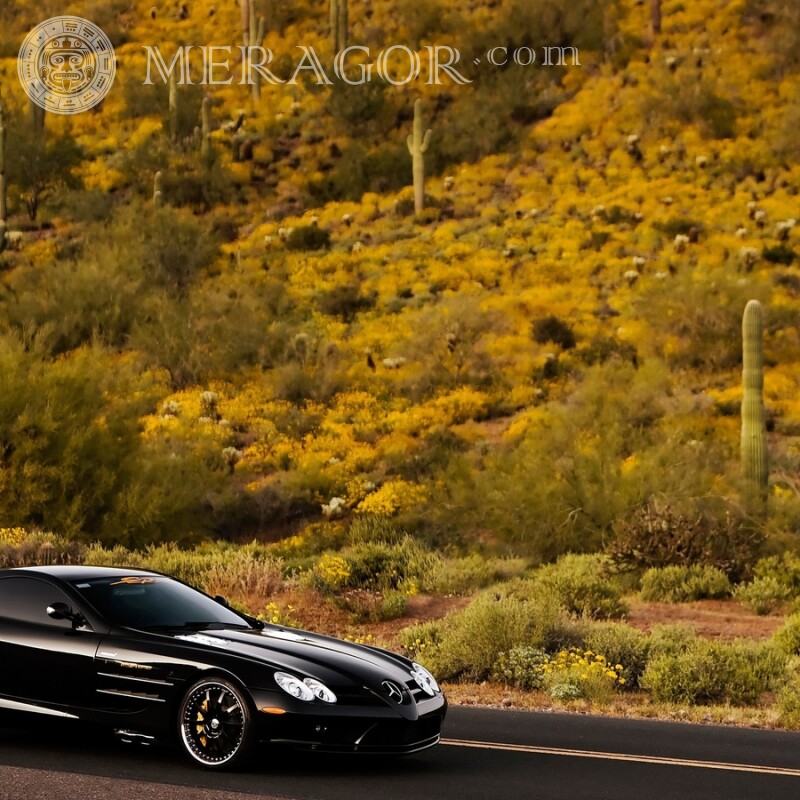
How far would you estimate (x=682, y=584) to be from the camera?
67.9 ft

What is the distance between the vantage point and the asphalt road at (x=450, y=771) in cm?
830

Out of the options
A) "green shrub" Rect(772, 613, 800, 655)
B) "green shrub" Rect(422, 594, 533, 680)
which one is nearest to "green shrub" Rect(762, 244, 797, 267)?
"green shrub" Rect(772, 613, 800, 655)

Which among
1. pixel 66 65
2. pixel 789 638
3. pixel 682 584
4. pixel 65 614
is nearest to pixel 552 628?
pixel 789 638

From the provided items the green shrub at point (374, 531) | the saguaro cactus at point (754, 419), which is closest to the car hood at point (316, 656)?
the saguaro cactus at point (754, 419)

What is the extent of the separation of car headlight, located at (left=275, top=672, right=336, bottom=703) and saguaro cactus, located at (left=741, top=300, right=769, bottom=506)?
17.4 meters

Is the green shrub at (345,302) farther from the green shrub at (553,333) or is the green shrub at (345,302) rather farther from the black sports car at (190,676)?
the black sports car at (190,676)

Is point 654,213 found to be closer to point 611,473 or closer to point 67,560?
point 611,473

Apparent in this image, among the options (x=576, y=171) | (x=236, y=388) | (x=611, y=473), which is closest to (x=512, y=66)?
(x=576, y=171)

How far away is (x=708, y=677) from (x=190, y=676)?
6852mm

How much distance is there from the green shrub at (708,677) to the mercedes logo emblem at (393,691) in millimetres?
5483

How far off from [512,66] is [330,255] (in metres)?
15.6

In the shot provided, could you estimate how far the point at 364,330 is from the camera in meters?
44.2

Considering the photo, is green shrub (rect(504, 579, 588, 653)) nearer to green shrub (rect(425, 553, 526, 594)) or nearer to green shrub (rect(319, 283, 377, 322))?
green shrub (rect(425, 553, 526, 594))

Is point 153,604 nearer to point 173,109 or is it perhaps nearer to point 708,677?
point 708,677
